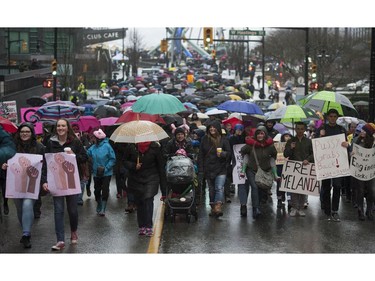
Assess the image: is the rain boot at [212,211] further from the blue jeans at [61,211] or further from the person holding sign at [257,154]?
the blue jeans at [61,211]

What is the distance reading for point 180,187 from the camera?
46.0ft

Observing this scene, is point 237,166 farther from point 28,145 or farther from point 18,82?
point 18,82

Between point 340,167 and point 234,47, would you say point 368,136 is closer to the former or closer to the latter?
point 340,167

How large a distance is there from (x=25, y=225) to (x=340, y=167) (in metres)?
5.39

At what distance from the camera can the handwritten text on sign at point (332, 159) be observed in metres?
14.2

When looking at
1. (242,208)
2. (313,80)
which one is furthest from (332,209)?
(313,80)

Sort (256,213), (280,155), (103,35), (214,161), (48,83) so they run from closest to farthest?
(256,213) → (214,161) → (280,155) → (48,83) → (103,35)

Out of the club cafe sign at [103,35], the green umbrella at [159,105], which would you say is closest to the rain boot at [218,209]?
the green umbrella at [159,105]

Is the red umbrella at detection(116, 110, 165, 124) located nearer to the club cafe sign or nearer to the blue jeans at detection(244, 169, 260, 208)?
the blue jeans at detection(244, 169, 260, 208)

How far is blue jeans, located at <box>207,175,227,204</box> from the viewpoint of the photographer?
14602 mm

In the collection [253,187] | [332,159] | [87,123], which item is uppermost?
[87,123]

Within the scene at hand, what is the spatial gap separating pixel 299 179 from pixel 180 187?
214 cm

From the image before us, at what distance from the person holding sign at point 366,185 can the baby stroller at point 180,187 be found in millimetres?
2729

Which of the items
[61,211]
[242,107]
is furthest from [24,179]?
[242,107]
